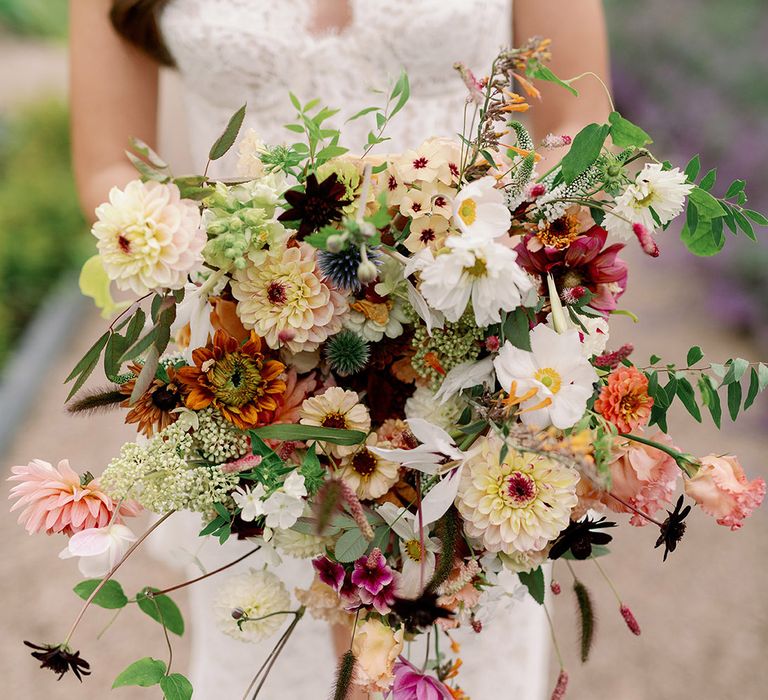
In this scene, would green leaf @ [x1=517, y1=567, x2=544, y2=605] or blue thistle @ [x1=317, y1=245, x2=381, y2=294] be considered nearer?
blue thistle @ [x1=317, y1=245, x2=381, y2=294]

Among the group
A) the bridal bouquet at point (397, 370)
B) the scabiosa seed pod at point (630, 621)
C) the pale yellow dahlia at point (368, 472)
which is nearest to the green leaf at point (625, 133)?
the bridal bouquet at point (397, 370)

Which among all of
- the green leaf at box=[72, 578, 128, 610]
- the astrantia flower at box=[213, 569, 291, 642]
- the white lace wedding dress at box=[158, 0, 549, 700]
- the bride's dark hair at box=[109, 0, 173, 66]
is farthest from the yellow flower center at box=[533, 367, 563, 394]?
the bride's dark hair at box=[109, 0, 173, 66]

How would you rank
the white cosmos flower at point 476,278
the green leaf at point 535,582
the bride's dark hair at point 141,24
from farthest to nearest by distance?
1. the bride's dark hair at point 141,24
2. the green leaf at point 535,582
3. the white cosmos flower at point 476,278

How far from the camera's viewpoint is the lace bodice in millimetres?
1319

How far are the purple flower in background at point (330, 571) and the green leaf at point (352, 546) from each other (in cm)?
4

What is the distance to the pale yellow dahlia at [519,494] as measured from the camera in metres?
0.73

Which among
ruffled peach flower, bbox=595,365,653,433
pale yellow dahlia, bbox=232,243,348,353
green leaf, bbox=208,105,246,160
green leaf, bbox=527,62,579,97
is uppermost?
green leaf, bbox=527,62,579,97

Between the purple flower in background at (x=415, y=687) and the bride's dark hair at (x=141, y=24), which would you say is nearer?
the purple flower in background at (x=415, y=687)

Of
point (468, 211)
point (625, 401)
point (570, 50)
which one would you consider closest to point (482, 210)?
point (468, 211)

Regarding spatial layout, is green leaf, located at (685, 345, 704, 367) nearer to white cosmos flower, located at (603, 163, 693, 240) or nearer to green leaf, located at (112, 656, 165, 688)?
white cosmos flower, located at (603, 163, 693, 240)

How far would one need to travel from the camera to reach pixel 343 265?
70cm

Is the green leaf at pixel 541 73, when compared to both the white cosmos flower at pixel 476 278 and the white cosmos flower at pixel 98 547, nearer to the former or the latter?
the white cosmos flower at pixel 476 278

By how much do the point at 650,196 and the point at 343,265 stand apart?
0.91 ft

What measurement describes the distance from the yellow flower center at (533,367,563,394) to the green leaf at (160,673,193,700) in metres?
0.46
